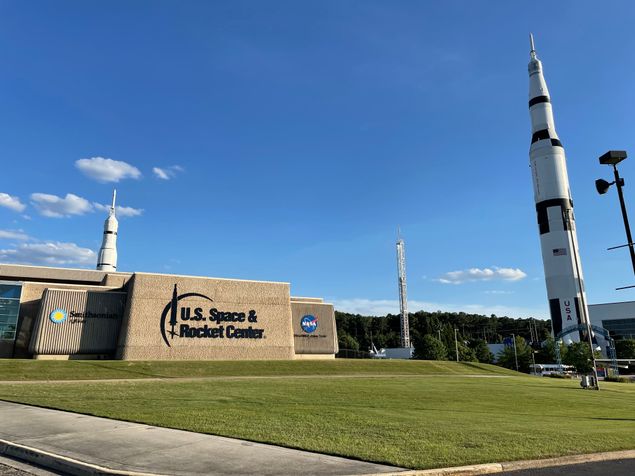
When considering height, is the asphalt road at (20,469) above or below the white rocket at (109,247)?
below

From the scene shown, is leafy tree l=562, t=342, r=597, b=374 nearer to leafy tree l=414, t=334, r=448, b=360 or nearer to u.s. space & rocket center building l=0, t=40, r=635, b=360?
u.s. space & rocket center building l=0, t=40, r=635, b=360

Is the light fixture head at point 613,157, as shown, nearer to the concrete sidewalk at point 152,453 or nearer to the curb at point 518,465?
the curb at point 518,465

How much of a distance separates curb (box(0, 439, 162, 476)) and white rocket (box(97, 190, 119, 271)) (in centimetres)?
6670

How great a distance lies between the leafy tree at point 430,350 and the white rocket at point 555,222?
823 inches

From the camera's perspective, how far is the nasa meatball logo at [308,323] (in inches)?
2168

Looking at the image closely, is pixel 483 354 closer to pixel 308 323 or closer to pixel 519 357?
pixel 519 357

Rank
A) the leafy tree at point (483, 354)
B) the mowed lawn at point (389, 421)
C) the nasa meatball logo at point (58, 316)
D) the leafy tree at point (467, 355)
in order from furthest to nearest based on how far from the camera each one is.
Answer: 1. the leafy tree at point (483, 354)
2. the leafy tree at point (467, 355)
3. the nasa meatball logo at point (58, 316)
4. the mowed lawn at point (389, 421)

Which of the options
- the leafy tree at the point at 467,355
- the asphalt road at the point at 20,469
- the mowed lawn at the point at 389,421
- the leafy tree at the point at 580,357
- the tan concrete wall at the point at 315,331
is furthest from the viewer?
the leafy tree at the point at 467,355

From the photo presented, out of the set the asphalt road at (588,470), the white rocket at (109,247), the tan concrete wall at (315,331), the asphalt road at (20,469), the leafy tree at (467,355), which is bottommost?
the asphalt road at (588,470)

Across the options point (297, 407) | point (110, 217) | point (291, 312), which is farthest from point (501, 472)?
point (110, 217)

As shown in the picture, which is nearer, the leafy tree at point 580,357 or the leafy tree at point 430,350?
the leafy tree at point 580,357

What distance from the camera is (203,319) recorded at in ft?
154

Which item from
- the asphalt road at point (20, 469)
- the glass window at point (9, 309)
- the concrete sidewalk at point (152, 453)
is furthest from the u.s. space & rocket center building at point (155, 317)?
the asphalt road at point (20, 469)

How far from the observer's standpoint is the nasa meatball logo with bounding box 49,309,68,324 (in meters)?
40.9
